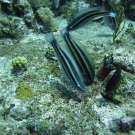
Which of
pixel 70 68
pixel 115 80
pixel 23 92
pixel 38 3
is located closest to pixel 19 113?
pixel 23 92

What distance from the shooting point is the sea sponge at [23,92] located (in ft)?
11.7

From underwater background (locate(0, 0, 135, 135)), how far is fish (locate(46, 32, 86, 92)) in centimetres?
14

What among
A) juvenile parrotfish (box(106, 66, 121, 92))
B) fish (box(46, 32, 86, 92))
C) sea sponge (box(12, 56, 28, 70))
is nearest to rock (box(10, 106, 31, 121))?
fish (box(46, 32, 86, 92))

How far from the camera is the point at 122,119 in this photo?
3172 millimetres

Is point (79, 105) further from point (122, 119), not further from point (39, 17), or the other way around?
point (39, 17)

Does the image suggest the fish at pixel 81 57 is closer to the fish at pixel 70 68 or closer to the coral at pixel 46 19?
the fish at pixel 70 68

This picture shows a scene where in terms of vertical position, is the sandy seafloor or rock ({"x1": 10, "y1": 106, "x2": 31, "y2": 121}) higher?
the sandy seafloor

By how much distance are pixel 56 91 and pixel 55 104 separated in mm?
353

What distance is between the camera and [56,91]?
3.75m

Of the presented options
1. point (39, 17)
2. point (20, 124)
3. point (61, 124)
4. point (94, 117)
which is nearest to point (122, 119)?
point (94, 117)

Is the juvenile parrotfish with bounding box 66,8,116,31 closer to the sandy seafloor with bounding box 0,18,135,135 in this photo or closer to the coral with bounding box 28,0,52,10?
the sandy seafloor with bounding box 0,18,135,135

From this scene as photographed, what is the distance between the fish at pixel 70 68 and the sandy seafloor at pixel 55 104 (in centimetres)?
52

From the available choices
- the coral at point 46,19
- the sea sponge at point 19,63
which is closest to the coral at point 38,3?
the coral at point 46,19

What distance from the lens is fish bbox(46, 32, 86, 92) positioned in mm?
3168
